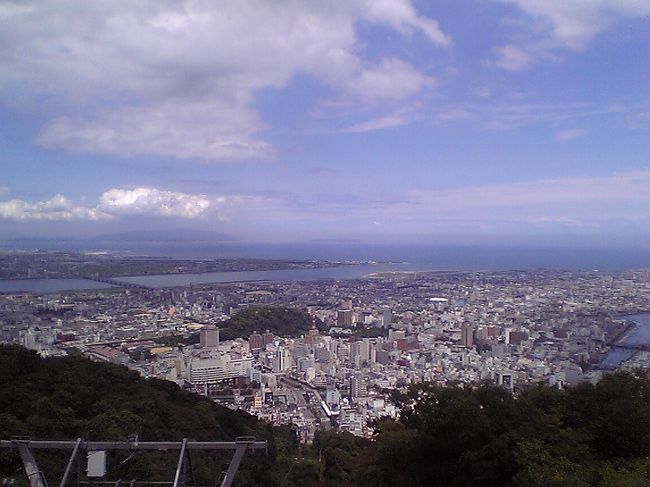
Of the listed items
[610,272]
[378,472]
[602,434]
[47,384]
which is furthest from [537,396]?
[610,272]

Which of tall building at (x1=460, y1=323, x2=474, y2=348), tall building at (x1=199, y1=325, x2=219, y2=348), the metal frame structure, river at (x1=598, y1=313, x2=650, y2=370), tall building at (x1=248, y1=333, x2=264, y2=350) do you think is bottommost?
tall building at (x1=248, y1=333, x2=264, y2=350)

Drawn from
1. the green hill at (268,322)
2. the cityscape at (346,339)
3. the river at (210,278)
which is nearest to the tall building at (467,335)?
the cityscape at (346,339)

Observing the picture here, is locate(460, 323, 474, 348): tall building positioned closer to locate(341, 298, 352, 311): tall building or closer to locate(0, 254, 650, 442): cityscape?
locate(0, 254, 650, 442): cityscape

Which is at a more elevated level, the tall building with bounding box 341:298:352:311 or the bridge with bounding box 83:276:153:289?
the bridge with bounding box 83:276:153:289

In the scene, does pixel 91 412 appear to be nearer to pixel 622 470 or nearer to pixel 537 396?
pixel 537 396

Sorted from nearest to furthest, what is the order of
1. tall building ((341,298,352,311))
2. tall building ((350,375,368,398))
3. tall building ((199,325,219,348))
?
tall building ((350,375,368,398)) < tall building ((199,325,219,348)) < tall building ((341,298,352,311))

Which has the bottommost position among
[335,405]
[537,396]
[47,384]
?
[335,405]

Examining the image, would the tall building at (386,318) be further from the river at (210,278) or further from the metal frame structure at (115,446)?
the metal frame structure at (115,446)

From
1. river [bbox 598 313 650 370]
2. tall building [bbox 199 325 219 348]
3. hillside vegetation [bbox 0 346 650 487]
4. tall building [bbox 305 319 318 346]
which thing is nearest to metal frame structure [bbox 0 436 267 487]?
hillside vegetation [bbox 0 346 650 487]

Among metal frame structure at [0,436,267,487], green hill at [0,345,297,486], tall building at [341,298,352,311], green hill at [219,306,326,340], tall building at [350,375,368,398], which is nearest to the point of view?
metal frame structure at [0,436,267,487]
